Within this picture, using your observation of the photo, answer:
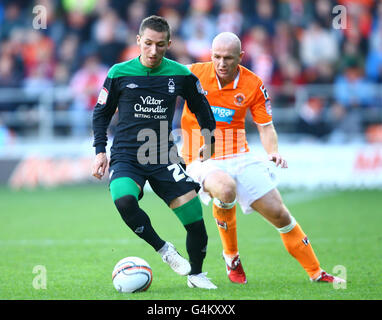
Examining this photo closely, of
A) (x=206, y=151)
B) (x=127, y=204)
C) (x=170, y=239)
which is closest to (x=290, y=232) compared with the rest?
(x=206, y=151)

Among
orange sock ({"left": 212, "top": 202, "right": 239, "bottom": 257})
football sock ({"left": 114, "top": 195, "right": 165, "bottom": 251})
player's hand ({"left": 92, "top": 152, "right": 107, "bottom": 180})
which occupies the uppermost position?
player's hand ({"left": 92, "top": 152, "right": 107, "bottom": 180})

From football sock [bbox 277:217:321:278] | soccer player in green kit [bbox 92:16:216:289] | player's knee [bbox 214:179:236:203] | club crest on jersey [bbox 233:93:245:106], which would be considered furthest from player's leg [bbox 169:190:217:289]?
club crest on jersey [bbox 233:93:245:106]

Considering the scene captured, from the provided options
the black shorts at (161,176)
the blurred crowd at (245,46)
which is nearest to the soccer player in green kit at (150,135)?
the black shorts at (161,176)

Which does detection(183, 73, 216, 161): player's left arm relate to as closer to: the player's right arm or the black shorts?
the black shorts

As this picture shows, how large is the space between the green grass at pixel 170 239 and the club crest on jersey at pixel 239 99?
151 cm

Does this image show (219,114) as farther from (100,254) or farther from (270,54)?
(270,54)

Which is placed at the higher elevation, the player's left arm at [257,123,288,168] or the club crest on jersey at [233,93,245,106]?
the club crest on jersey at [233,93,245,106]

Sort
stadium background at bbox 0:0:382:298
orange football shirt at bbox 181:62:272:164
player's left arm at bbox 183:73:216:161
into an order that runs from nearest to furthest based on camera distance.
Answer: player's left arm at bbox 183:73:216:161
orange football shirt at bbox 181:62:272:164
stadium background at bbox 0:0:382:298

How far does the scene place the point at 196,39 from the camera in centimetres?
1598

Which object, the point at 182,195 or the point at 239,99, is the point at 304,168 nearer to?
the point at 239,99

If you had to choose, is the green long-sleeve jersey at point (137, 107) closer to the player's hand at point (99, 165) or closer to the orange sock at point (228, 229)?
the player's hand at point (99, 165)

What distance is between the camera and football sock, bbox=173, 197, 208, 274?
5934 mm

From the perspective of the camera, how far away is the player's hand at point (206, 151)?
20.6 feet

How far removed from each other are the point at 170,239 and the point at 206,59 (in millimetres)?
7194
